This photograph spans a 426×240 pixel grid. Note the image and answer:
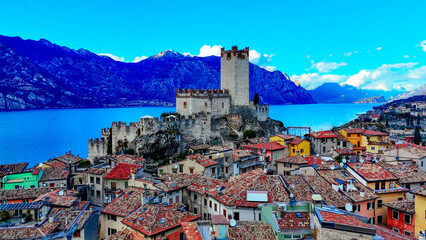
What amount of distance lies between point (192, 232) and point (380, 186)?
1636 cm

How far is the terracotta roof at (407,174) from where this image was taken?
25.7 metres

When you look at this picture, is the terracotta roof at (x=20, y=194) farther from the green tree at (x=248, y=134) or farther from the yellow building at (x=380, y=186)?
the green tree at (x=248, y=134)

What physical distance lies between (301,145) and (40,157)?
59967 mm

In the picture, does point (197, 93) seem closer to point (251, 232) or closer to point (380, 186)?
point (380, 186)

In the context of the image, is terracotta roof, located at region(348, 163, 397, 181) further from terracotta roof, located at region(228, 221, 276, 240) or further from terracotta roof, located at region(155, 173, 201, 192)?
terracotta roof, located at region(155, 173, 201, 192)

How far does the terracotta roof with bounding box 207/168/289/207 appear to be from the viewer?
19555mm

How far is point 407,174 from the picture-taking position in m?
26.7

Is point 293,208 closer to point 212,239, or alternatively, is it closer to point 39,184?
point 212,239

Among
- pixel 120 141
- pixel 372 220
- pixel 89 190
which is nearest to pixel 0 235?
pixel 89 190

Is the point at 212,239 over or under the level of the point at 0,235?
over

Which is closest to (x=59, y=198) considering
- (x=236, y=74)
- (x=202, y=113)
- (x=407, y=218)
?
(x=407, y=218)

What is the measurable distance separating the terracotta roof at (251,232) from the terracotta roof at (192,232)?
1554 millimetres

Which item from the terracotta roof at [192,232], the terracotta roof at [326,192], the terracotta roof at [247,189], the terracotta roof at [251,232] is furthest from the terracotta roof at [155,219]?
the terracotta roof at [326,192]

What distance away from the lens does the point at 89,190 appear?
96.5 feet
